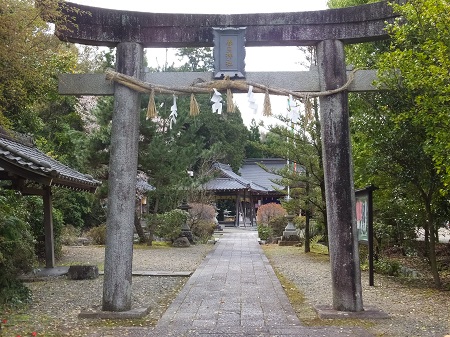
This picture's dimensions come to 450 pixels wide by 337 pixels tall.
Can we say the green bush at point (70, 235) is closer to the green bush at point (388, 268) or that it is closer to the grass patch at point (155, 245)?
the grass patch at point (155, 245)

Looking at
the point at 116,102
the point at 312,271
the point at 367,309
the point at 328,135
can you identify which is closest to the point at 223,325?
the point at 367,309

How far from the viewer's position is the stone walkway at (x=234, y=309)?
551 centimetres

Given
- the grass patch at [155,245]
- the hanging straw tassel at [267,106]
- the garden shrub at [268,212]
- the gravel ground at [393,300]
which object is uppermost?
the hanging straw tassel at [267,106]

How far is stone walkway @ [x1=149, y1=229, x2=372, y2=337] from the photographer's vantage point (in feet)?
18.1

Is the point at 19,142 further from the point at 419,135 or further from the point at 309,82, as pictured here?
the point at 419,135

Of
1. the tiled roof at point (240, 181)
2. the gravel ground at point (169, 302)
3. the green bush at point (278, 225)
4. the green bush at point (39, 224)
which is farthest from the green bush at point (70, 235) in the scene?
the tiled roof at point (240, 181)

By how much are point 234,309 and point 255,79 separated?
3171 millimetres

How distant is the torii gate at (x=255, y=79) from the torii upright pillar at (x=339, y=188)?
0.5 inches

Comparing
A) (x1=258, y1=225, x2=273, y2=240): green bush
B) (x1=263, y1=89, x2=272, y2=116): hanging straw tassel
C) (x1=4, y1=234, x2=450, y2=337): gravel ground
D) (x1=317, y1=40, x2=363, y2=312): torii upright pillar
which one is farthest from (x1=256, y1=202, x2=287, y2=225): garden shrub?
(x1=263, y1=89, x2=272, y2=116): hanging straw tassel

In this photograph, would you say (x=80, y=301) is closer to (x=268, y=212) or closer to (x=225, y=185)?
(x=268, y=212)

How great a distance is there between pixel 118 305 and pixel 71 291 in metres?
2.62

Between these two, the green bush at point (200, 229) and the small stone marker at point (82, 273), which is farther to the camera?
the green bush at point (200, 229)

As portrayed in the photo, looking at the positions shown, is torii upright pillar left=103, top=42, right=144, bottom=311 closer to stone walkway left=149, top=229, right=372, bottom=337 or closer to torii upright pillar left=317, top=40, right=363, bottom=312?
stone walkway left=149, top=229, right=372, bottom=337

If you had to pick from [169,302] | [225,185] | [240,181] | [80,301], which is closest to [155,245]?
[80,301]
